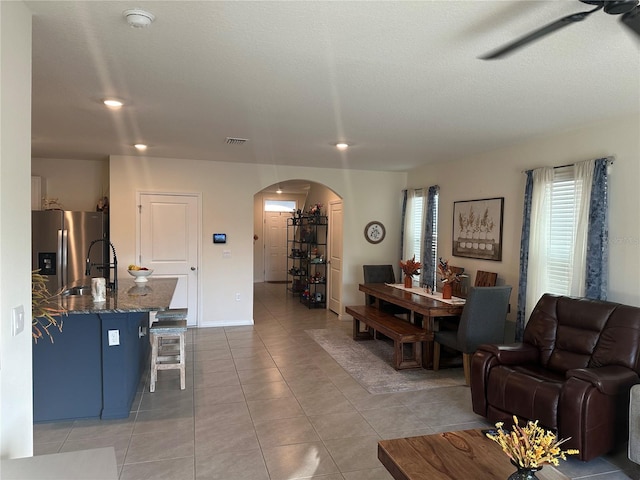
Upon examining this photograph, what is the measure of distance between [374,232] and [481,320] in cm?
323

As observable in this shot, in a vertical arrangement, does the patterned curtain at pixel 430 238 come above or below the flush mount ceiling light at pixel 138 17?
below

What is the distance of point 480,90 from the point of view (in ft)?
9.64

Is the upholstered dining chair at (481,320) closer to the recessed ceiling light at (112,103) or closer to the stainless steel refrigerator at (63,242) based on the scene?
the recessed ceiling light at (112,103)

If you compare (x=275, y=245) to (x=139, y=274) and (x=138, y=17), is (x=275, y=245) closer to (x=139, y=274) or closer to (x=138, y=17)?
(x=139, y=274)

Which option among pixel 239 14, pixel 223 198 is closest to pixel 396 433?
pixel 239 14

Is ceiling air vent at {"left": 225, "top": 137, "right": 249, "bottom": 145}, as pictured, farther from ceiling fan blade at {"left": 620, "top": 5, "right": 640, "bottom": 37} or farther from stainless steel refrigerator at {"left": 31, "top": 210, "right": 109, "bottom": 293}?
ceiling fan blade at {"left": 620, "top": 5, "right": 640, "bottom": 37}

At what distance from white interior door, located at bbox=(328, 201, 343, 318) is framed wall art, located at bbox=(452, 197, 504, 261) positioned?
84.9 inches

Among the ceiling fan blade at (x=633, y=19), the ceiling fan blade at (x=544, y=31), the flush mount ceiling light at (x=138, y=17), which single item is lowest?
the ceiling fan blade at (x=544, y=31)

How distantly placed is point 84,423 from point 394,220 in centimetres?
537

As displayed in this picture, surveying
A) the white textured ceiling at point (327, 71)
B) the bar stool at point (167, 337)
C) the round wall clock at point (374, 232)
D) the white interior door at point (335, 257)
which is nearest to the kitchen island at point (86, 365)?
the bar stool at point (167, 337)

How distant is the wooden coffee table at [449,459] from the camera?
200 cm

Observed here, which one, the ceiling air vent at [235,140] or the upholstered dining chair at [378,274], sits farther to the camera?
the upholstered dining chair at [378,274]

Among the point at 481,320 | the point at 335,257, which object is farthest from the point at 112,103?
the point at 335,257

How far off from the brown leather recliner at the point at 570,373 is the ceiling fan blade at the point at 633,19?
6.95 feet
